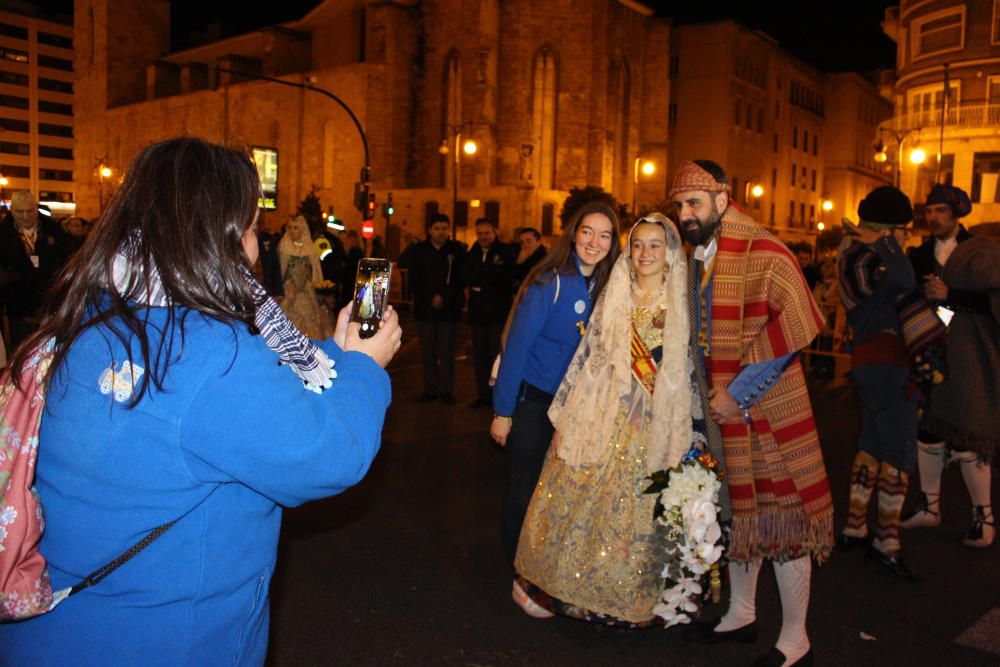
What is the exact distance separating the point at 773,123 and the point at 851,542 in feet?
212

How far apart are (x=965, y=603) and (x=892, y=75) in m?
56.9

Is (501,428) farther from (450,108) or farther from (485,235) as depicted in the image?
(450,108)

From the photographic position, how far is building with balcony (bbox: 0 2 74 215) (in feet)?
331

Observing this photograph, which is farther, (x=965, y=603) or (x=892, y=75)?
(x=892, y=75)

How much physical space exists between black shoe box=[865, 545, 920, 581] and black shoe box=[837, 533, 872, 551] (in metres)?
0.30

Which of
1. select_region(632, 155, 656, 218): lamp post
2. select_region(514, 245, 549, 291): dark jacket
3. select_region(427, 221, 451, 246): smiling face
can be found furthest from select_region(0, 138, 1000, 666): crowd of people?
select_region(632, 155, 656, 218): lamp post

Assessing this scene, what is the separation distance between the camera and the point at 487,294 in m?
11.0

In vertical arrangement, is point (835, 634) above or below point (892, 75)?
below

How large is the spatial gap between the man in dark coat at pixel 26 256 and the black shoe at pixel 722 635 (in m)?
6.78

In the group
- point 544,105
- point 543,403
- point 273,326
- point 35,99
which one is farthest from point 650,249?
point 35,99

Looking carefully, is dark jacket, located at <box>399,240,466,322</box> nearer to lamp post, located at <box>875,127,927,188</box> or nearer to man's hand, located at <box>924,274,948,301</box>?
man's hand, located at <box>924,274,948,301</box>

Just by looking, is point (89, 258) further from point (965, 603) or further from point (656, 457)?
point (965, 603)

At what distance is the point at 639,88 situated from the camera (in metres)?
50.2

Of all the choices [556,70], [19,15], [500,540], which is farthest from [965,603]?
[19,15]
